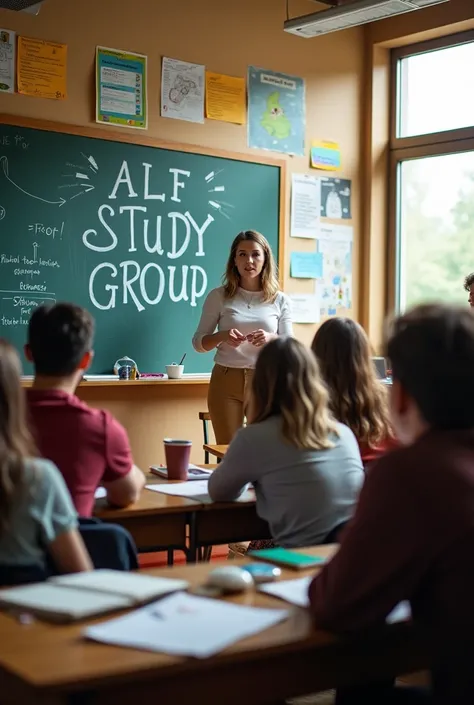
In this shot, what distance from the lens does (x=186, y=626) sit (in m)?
1.48

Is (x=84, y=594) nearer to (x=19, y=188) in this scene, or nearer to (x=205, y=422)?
(x=19, y=188)

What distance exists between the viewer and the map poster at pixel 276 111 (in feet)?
19.0

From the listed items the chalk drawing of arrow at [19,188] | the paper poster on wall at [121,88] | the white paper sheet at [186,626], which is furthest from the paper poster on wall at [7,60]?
the white paper sheet at [186,626]

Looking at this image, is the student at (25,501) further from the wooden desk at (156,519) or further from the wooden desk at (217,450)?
the wooden desk at (217,450)

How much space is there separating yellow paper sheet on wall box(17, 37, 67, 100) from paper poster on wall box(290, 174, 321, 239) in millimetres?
1691

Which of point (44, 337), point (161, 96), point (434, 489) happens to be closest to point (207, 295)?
point (161, 96)

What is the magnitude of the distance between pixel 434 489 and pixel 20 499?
2.49 ft

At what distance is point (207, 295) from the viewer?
5461mm

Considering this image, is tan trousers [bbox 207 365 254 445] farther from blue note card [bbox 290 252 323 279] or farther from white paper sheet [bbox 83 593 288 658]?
white paper sheet [bbox 83 593 288 658]

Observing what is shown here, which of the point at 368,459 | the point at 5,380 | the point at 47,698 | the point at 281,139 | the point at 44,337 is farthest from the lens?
the point at 281,139

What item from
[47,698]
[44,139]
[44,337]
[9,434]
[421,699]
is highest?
[44,139]

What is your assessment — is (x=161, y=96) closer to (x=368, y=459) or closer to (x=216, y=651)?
(x=368, y=459)

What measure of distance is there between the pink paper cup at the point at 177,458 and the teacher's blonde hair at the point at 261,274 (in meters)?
2.13

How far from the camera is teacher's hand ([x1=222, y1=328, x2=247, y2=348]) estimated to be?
4898mm
